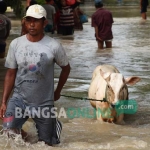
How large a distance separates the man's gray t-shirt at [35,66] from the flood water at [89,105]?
55 cm

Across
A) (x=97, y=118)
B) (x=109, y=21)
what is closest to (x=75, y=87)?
(x=97, y=118)

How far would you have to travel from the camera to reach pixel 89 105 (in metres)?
9.37

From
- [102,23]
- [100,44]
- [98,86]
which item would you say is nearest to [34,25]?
[98,86]

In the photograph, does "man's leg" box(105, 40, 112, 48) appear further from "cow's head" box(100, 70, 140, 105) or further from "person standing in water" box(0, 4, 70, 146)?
"person standing in water" box(0, 4, 70, 146)

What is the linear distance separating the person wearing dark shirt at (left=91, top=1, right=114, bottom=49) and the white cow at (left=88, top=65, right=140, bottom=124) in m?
8.32

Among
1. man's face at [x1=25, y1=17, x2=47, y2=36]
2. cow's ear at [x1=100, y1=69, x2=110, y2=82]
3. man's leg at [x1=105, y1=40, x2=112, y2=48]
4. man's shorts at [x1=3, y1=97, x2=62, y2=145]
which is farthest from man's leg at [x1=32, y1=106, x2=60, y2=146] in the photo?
man's leg at [x1=105, y1=40, x2=112, y2=48]

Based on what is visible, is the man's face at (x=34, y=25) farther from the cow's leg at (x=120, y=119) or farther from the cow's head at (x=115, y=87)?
the cow's leg at (x=120, y=119)

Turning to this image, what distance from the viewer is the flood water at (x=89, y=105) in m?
6.91

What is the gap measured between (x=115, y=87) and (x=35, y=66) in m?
1.88

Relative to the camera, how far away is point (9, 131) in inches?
243

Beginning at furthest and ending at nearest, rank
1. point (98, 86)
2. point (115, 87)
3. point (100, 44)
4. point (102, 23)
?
point (100, 44)
point (102, 23)
point (98, 86)
point (115, 87)

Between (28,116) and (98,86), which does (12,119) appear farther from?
(98,86)

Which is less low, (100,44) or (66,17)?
A: (66,17)

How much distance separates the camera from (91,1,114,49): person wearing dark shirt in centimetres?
1669
